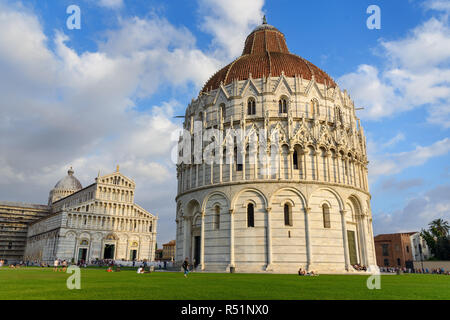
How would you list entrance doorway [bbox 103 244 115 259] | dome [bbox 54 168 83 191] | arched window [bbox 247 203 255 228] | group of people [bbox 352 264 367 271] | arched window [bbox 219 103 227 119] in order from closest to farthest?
arched window [bbox 247 203 255 228]
group of people [bbox 352 264 367 271]
arched window [bbox 219 103 227 119]
entrance doorway [bbox 103 244 115 259]
dome [bbox 54 168 83 191]

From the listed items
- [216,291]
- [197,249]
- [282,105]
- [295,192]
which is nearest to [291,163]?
[295,192]

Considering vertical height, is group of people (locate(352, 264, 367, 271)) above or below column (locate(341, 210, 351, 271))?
below

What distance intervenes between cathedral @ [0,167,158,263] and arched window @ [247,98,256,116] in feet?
176

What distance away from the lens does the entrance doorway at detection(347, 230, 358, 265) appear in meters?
33.8

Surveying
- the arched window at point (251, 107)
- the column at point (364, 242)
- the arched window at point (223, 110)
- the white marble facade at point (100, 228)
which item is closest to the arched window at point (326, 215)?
the column at point (364, 242)

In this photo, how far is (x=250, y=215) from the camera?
1270 inches

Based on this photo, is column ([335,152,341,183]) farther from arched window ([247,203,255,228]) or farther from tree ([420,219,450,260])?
tree ([420,219,450,260])

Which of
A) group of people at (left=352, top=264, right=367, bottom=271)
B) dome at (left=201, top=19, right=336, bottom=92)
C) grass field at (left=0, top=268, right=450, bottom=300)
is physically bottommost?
grass field at (left=0, top=268, right=450, bottom=300)

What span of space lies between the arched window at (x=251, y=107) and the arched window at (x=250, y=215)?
9679 mm

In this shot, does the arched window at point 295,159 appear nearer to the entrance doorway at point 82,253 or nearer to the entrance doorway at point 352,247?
the entrance doorway at point 352,247

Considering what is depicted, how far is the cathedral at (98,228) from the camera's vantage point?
7600 cm

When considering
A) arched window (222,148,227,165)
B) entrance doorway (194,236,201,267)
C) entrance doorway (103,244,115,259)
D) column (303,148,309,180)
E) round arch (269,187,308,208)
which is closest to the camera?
round arch (269,187,308,208)

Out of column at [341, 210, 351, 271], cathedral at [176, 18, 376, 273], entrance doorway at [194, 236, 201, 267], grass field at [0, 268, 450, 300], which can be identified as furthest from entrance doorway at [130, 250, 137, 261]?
grass field at [0, 268, 450, 300]

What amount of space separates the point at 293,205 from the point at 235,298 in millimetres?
21497
